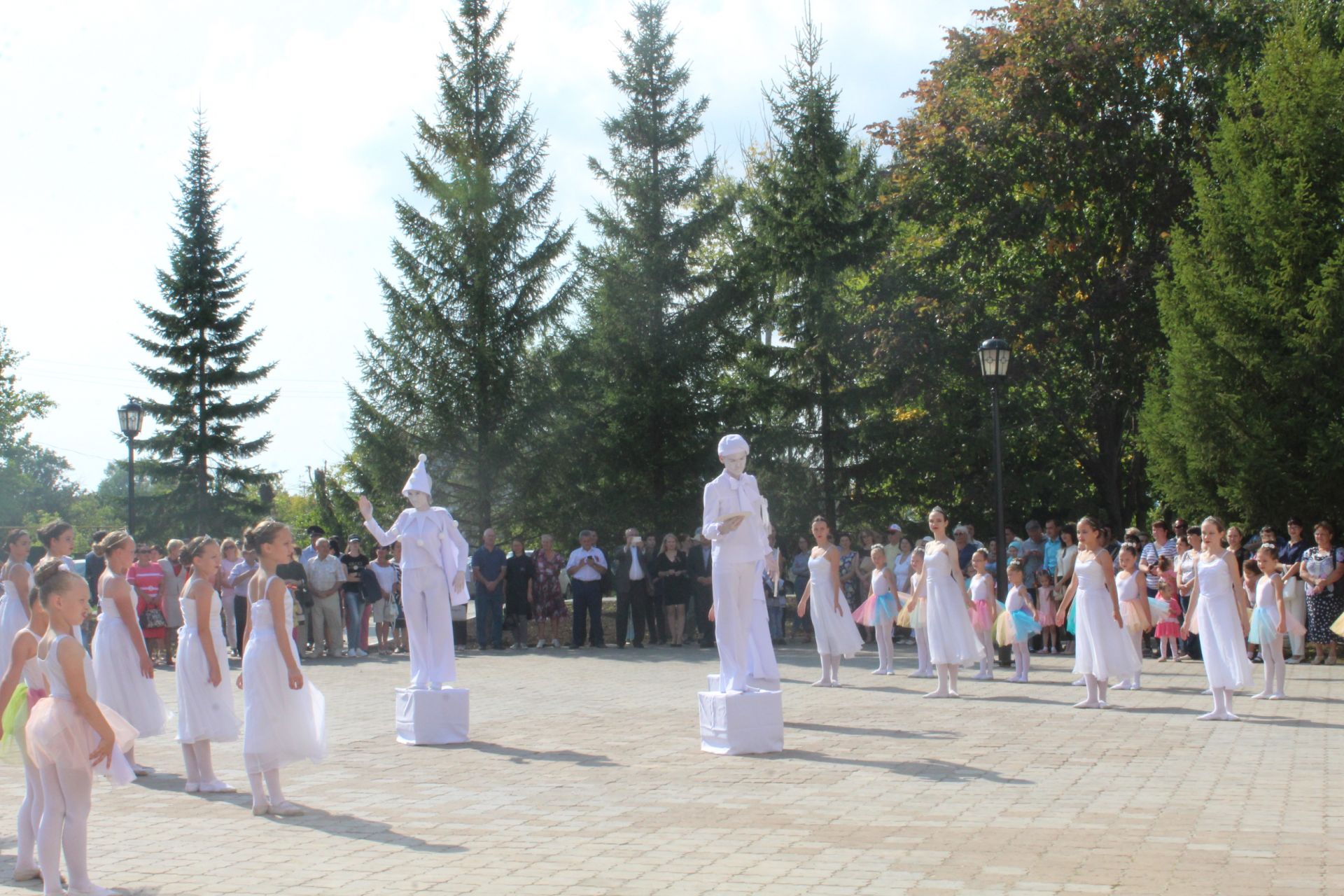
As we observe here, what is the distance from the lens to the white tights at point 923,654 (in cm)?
1828

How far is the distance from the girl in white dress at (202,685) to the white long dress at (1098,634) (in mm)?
8874

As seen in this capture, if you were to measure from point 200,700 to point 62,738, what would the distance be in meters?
3.37

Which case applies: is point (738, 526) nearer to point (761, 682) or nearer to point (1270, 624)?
point (761, 682)

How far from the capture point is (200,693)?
10039mm

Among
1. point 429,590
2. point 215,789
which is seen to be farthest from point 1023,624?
point 215,789

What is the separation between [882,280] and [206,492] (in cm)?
2362

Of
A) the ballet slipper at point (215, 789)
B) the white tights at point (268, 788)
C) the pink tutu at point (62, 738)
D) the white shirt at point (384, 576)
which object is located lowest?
the ballet slipper at point (215, 789)

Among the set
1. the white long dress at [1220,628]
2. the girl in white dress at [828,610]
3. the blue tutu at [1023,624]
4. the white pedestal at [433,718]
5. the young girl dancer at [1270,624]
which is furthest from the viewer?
the blue tutu at [1023,624]

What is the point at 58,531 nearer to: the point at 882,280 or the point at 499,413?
the point at 499,413

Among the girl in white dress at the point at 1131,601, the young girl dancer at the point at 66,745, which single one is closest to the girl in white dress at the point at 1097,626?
the girl in white dress at the point at 1131,601

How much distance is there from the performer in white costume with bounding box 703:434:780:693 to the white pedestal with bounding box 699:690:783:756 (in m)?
0.29

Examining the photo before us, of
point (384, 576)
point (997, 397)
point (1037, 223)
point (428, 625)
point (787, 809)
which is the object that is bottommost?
point (787, 809)

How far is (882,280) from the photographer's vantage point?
30.1m

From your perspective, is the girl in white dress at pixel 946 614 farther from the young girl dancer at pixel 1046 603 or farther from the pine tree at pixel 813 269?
the pine tree at pixel 813 269
